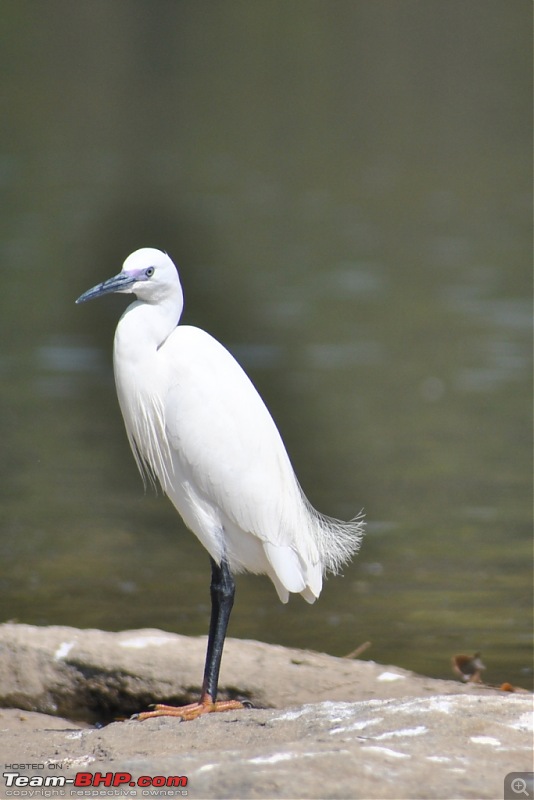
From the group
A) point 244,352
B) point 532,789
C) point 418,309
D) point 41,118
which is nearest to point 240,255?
point 418,309

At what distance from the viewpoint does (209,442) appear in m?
4.02

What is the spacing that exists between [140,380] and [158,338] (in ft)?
0.47

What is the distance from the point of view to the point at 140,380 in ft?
13.3

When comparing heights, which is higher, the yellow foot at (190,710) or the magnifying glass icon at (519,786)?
the yellow foot at (190,710)

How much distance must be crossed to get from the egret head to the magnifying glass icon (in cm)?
182

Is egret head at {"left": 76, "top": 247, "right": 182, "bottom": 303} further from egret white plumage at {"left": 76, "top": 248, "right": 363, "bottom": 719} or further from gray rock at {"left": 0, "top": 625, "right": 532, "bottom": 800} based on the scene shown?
gray rock at {"left": 0, "top": 625, "right": 532, "bottom": 800}

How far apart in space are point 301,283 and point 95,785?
11083 millimetres

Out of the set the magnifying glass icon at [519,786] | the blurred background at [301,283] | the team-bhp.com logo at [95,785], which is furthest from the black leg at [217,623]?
the blurred background at [301,283]

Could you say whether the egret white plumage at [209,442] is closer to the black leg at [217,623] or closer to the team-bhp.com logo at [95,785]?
the black leg at [217,623]

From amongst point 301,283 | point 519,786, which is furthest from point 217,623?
point 301,283

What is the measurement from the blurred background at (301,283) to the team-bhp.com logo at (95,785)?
8.43ft

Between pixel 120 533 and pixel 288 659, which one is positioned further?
pixel 120 533

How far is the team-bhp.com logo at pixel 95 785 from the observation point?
9.61ft

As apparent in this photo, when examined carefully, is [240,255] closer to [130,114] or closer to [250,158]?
[250,158]
